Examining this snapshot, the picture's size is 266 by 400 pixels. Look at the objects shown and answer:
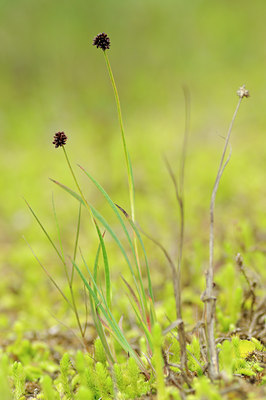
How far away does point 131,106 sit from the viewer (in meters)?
7.85

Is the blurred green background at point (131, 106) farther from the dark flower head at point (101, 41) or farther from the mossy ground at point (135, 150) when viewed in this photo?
the dark flower head at point (101, 41)

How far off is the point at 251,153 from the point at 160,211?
1.98 meters

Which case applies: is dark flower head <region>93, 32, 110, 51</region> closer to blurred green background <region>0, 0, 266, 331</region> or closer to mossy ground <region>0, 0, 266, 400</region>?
mossy ground <region>0, 0, 266, 400</region>

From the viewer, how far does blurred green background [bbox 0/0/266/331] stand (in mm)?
3779

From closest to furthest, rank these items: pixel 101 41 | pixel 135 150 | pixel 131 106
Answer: pixel 101 41 < pixel 135 150 < pixel 131 106

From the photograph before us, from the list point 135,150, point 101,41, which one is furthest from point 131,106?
point 101,41

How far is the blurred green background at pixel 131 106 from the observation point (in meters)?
3.78

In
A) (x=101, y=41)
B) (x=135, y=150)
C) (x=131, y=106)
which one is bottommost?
(x=101, y=41)

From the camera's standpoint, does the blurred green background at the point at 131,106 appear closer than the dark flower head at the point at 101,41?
No

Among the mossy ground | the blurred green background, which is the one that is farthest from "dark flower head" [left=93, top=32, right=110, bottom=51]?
the blurred green background

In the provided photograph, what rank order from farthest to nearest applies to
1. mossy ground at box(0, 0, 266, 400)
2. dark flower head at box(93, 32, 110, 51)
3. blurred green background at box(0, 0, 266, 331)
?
blurred green background at box(0, 0, 266, 331), mossy ground at box(0, 0, 266, 400), dark flower head at box(93, 32, 110, 51)

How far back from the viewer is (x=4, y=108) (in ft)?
25.1

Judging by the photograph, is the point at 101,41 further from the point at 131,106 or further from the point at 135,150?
the point at 131,106

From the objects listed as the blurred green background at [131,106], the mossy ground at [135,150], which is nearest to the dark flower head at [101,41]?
the mossy ground at [135,150]
